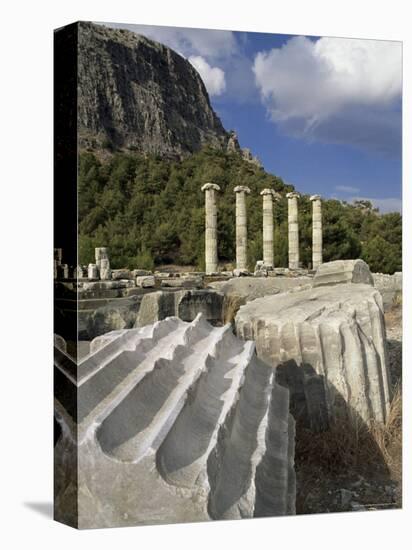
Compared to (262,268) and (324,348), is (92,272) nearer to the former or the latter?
(262,268)

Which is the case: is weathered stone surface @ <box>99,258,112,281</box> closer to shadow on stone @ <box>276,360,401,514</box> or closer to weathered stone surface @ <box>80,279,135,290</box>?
weathered stone surface @ <box>80,279,135,290</box>

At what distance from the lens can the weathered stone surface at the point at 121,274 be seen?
820cm

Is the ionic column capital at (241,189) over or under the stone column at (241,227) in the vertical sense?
over

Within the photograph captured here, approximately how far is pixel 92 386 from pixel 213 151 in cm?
263

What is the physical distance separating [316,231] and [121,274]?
243cm

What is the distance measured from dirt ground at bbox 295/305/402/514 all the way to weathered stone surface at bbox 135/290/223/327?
1417 millimetres

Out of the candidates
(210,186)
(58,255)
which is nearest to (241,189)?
(210,186)

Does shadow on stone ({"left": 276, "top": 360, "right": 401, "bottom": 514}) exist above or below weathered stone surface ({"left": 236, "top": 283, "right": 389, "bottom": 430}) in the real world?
below

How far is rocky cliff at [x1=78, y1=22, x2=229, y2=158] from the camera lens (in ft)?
26.4

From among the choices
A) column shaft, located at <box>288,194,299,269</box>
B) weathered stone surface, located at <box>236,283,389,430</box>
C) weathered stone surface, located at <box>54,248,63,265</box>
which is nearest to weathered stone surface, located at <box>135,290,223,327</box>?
weathered stone surface, located at <box>236,283,389,430</box>

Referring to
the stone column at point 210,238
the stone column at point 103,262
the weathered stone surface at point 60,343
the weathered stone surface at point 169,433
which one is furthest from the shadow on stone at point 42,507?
the stone column at point 210,238

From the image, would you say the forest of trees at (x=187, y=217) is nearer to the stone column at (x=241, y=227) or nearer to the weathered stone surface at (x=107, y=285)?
the stone column at (x=241, y=227)

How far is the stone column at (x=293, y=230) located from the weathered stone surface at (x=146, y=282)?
172 centimetres

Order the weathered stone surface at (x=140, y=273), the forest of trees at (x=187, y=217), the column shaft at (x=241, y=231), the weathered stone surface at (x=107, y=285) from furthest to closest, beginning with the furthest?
the column shaft at (x=241, y=231) → the weathered stone surface at (x=140, y=273) → the forest of trees at (x=187, y=217) → the weathered stone surface at (x=107, y=285)
